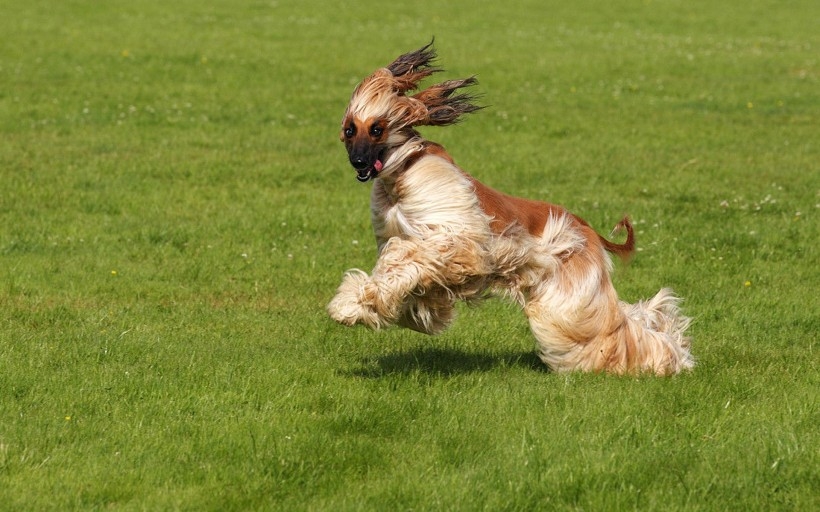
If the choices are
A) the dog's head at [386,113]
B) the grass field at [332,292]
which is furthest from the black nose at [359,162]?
the grass field at [332,292]

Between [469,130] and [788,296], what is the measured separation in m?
8.16

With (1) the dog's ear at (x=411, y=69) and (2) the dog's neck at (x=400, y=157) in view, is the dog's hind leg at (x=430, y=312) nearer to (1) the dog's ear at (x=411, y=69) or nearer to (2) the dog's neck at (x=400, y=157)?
(2) the dog's neck at (x=400, y=157)

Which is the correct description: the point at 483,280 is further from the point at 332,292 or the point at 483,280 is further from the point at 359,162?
the point at 332,292

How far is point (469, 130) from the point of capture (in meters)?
16.7

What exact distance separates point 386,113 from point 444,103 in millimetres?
474

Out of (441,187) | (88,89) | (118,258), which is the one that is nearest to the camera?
(441,187)

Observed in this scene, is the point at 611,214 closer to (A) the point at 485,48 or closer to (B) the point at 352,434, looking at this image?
(B) the point at 352,434

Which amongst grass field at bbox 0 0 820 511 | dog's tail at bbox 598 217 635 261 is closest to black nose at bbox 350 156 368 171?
grass field at bbox 0 0 820 511

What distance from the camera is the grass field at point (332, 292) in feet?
17.7

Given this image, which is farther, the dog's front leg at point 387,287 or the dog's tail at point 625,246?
the dog's tail at point 625,246

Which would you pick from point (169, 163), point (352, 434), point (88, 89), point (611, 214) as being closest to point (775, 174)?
point (611, 214)

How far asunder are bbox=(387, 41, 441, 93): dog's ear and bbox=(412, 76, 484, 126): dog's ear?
92 millimetres

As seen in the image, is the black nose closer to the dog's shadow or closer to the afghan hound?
the afghan hound

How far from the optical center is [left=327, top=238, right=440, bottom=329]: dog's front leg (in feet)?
20.5
